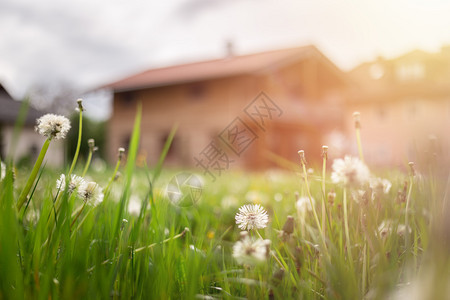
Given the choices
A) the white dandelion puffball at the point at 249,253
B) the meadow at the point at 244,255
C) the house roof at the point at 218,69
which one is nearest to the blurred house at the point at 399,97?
the house roof at the point at 218,69

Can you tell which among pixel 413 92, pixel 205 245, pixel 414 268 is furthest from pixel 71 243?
pixel 413 92

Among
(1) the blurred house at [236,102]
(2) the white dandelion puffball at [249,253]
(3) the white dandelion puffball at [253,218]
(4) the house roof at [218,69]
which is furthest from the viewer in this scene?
(1) the blurred house at [236,102]

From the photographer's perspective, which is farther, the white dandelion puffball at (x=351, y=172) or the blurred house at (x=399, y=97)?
the blurred house at (x=399, y=97)

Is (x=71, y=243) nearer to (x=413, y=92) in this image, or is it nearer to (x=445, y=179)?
(x=445, y=179)

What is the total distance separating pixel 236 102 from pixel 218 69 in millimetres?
1635

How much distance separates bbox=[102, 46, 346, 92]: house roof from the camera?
53.9 ft

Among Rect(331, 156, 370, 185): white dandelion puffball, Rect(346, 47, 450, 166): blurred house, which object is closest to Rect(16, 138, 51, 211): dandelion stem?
Rect(331, 156, 370, 185): white dandelion puffball

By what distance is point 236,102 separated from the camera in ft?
60.8

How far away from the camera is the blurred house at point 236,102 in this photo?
17094mm

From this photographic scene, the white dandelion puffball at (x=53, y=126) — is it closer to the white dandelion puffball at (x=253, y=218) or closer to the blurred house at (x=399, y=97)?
the white dandelion puffball at (x=253, y=218)

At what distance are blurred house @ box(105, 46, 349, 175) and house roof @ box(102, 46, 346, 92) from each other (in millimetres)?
39

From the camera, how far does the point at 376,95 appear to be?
30.6 metres

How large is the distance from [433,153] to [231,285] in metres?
0.70

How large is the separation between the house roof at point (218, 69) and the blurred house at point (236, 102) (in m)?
0.04
